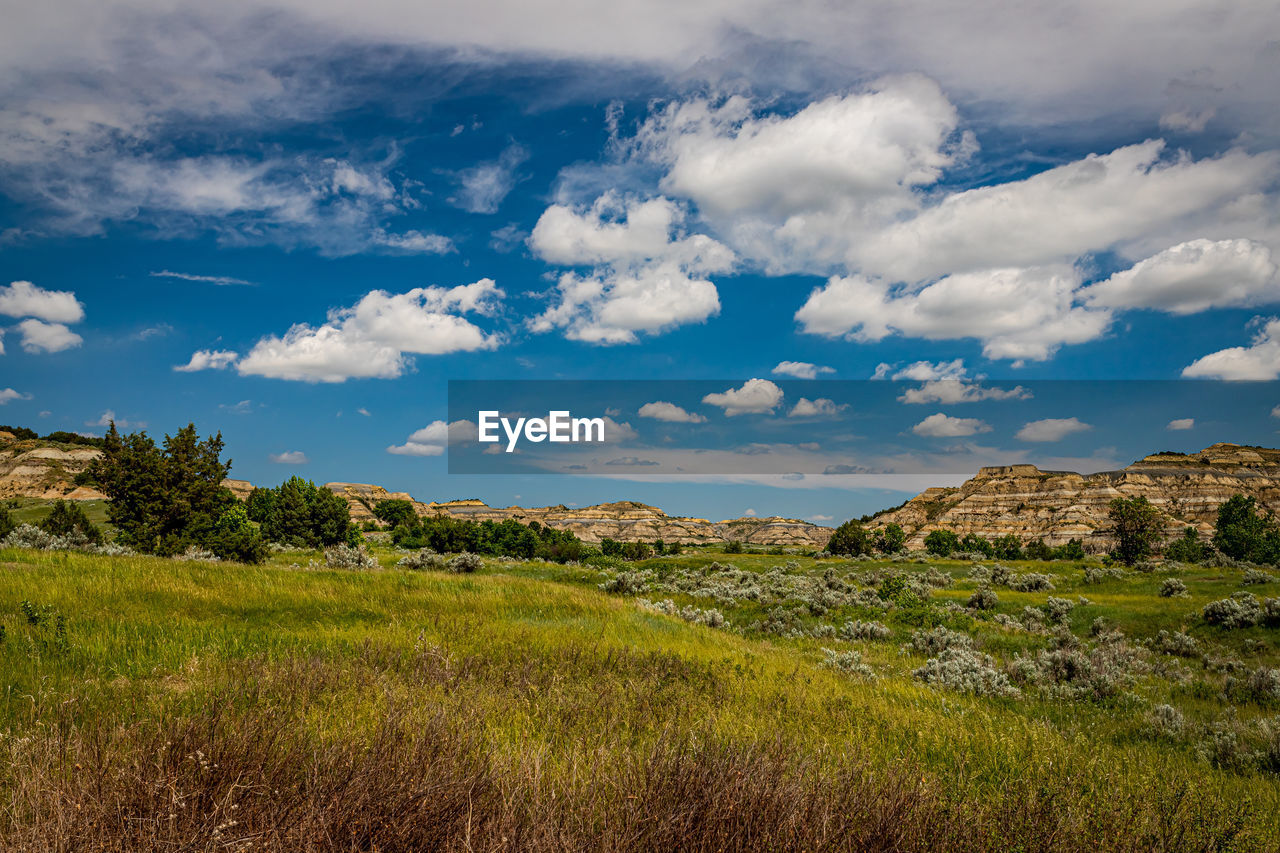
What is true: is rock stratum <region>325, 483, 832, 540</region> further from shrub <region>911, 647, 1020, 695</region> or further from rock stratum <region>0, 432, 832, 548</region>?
shrub <region>911, 647, 1020, 695</region>

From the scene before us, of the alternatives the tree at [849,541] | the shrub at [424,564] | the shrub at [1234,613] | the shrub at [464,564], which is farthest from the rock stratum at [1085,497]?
the shrub at [424,564]

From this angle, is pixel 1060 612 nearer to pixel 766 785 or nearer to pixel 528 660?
pixel 528 660

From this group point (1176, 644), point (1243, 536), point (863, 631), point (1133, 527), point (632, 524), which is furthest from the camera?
point (632, 524)

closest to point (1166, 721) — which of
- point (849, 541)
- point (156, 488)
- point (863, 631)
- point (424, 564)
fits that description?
point (863, 631)

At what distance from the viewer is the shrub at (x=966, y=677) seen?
1060 centimetres

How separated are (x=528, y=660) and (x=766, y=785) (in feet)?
17.2

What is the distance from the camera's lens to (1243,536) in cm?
7306

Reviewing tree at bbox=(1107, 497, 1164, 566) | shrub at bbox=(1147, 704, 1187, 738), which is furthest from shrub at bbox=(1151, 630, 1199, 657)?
tree at bbox=(1107, 497, 1164, 566)

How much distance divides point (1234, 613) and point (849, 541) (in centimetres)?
4781

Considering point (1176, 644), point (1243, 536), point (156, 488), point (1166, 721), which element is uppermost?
point (156, 488)

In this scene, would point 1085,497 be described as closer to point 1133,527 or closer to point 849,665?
point 1133,527

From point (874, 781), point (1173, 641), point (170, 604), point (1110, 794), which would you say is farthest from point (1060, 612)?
point (170, 604)

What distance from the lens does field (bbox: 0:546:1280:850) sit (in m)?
3.12

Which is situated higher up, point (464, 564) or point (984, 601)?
point (464, 564)
